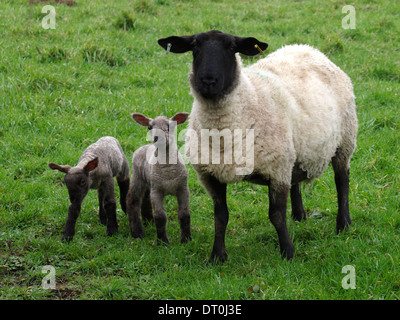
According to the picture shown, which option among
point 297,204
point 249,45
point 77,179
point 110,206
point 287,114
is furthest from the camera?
point 297,204

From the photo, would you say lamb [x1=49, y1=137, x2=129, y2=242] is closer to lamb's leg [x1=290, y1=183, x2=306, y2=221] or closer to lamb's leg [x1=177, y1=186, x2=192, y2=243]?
lamb's leg [x1=177, y1=186, x2=192, y2=243]

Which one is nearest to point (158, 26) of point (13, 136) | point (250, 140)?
point (13, 136)

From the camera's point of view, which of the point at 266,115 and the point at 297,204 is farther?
the point at 297,204

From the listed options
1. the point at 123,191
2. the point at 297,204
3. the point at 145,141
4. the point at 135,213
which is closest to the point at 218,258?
the point at 135,213

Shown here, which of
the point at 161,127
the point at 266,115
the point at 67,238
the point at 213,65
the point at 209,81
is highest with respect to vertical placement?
the point at 213,65

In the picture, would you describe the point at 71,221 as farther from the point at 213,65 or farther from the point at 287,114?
the point at 287,114

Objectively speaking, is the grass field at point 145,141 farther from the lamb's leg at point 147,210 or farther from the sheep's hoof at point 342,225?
the lamb's leg at point 147,210

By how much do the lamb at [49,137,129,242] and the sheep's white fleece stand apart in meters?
1.15

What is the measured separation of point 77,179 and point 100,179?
0.36 meters

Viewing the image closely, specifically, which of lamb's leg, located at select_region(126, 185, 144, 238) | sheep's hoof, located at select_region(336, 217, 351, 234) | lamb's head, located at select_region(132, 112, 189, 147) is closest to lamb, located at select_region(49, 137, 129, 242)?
lamb's leg, located at select_region(126, 185, 144, 238)

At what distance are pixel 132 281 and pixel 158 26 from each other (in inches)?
295

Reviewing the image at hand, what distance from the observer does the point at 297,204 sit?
5.88 m

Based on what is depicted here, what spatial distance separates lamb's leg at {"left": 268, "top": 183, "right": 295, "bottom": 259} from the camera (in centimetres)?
471
